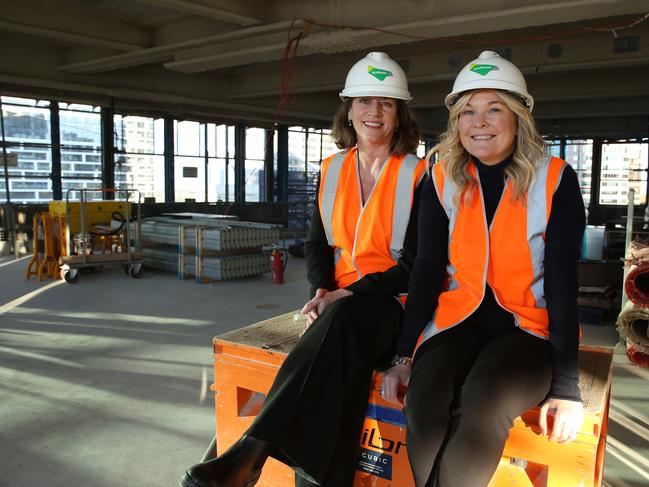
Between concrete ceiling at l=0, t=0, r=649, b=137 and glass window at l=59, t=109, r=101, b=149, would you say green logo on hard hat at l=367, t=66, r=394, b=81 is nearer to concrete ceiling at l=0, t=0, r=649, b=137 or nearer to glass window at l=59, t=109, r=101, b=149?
concrete ceiling at l=0, t=0, r=649, b=137

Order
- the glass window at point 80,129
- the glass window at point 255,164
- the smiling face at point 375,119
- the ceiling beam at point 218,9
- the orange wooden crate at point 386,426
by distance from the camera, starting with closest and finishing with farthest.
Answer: the orange wooden crate at point 386,426
the smiling face at point 375,119
the ceiling beam at point 218,9
the glass window at point 80,129
the glass window at point 255,164

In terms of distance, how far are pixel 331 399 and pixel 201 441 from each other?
2010 mm

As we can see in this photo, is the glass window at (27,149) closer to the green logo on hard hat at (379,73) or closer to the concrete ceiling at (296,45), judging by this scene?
the concrete ceiling at (296,45)

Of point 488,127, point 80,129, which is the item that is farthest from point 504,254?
point 80,129

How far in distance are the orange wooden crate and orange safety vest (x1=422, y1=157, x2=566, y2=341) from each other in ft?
1.32

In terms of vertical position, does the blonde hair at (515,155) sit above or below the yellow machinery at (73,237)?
above

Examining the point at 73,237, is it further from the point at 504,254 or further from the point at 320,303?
the point at 504,254

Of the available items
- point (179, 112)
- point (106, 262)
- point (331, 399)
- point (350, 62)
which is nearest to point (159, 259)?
Answer: point (106, 262)

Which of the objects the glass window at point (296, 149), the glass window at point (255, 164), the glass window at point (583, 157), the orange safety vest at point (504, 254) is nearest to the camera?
the orange safety vest at point (504, 254)

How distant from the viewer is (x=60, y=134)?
1667 centimetres

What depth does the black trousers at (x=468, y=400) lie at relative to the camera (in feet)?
6.83

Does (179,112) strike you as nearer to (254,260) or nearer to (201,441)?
(254,260)

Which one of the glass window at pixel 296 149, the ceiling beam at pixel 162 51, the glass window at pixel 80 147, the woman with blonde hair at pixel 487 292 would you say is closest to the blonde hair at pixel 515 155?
the woman with blonde hair at pixel 487 292

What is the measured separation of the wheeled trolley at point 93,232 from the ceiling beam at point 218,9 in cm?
416
